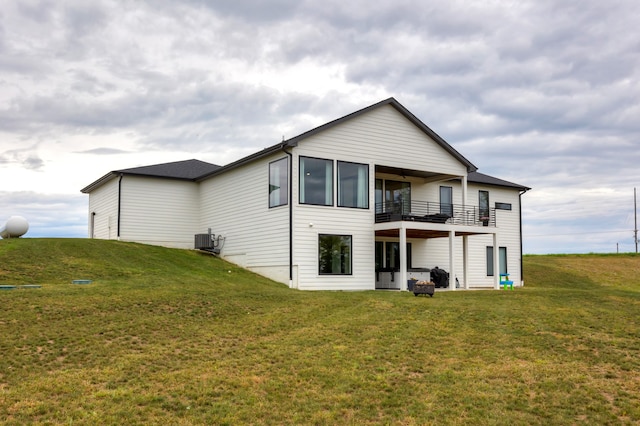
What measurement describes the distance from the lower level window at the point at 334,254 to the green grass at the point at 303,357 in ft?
13.5

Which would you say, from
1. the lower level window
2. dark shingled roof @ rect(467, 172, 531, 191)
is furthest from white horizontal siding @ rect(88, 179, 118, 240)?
dark shingled roof @ rect(467, 172, 531, 191)

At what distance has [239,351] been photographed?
11961mm

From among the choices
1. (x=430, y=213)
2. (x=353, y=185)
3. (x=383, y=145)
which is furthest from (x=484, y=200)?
(x=353, y=185)

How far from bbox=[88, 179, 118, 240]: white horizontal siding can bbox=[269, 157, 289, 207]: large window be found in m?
10.2

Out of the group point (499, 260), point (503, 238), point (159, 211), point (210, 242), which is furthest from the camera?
point (503, 238)

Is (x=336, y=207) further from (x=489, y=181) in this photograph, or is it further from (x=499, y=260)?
(x=499, y=260)

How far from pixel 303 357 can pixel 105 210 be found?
78.3ft

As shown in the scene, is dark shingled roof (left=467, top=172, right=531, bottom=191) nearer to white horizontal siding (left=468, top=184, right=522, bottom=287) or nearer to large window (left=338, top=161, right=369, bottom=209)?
white horizontal siding (left=468, top=184, right=522, bottom=287)

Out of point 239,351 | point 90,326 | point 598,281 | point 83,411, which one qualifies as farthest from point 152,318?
point 598,281

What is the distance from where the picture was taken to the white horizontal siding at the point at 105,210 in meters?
30.5

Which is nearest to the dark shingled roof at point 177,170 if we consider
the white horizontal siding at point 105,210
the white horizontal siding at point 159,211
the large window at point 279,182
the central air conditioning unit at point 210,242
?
the white horizontal siding at point 159,211

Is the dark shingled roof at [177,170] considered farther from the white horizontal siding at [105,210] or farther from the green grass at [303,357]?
the green grass at [303,357]

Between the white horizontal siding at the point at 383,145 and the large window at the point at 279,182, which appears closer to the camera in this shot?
the large window at the point at 279,182

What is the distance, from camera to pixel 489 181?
33.3 metres
